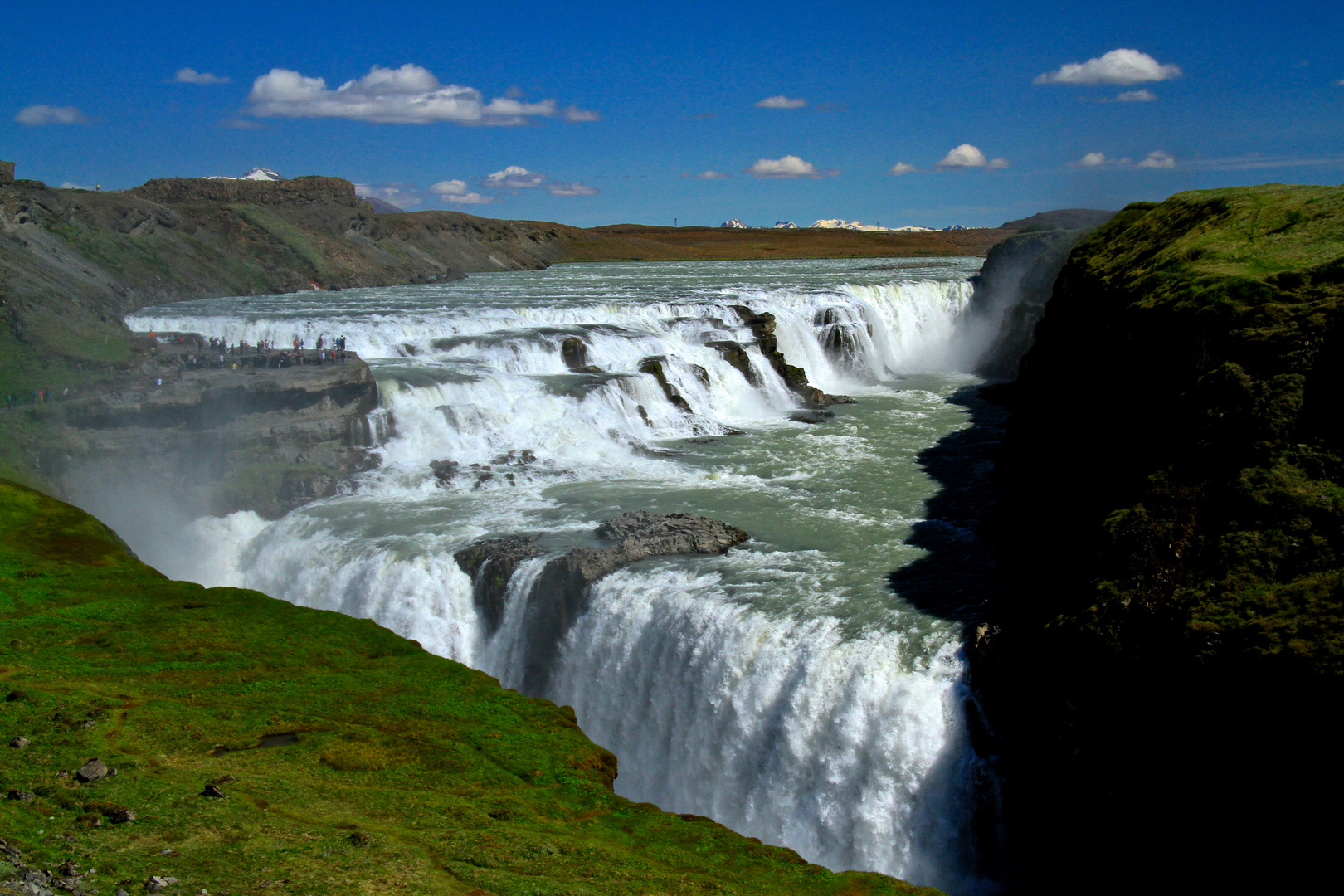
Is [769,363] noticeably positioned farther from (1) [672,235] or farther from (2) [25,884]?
(1) [672,235]

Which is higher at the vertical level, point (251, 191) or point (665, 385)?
point (251, 191)

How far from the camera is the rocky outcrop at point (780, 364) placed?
39031 mm

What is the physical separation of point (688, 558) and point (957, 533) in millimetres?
6226

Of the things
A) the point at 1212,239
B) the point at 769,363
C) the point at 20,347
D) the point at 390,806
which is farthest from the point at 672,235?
the point at 390,806

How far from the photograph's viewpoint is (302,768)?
36.6 ft

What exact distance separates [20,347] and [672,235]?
130206 millimetres

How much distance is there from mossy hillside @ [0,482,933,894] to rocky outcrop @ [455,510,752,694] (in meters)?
3.54

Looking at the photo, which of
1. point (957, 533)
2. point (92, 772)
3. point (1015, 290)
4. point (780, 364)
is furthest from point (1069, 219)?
point (92, 772)

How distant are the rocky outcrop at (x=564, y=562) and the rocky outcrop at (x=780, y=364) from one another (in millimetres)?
17897

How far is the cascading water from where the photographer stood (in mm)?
14805

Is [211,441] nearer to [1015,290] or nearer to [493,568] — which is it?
[493,568]

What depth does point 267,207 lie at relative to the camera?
7706 cm

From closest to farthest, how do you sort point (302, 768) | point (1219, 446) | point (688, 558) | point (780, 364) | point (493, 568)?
1. point (302, 768)
2. point (1219, 446)
3. point (688, 558)
4. point (493, 568)
5. point (780, 364)

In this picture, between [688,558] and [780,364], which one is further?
Result: [780,364]
